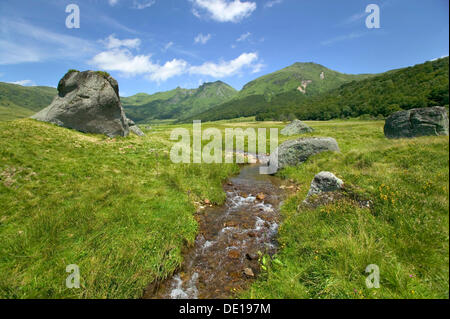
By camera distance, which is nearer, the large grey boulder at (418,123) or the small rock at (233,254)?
the large grey boulder at (418,123)

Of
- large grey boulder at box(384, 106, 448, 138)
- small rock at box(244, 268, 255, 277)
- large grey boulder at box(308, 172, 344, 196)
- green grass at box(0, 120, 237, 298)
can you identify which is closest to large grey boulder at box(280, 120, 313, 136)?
green grass at box(0, 120, 237, 298)

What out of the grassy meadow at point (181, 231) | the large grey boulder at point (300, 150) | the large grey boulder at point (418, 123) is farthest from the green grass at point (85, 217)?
the large grey boulder at point (418, 123)

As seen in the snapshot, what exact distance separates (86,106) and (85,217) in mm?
17662

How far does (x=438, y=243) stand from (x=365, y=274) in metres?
1.92

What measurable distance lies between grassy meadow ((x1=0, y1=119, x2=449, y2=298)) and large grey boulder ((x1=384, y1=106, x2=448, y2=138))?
0.41m

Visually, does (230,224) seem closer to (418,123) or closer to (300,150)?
(418,123)

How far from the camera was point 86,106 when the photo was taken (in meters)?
20.2

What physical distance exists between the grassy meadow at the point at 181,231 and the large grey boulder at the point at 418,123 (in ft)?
1.35

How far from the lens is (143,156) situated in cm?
1798

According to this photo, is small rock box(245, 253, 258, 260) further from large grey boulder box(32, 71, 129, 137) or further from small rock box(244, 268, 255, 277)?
large grey boulder box(32, 71, 129, 137)

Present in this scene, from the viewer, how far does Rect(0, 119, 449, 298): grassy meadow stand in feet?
16.1

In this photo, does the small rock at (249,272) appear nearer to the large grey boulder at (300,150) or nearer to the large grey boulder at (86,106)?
the large grey boulder at (300,150)

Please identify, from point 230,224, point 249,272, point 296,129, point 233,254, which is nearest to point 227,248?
point 233,254

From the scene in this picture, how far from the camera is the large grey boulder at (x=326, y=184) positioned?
8805mm
